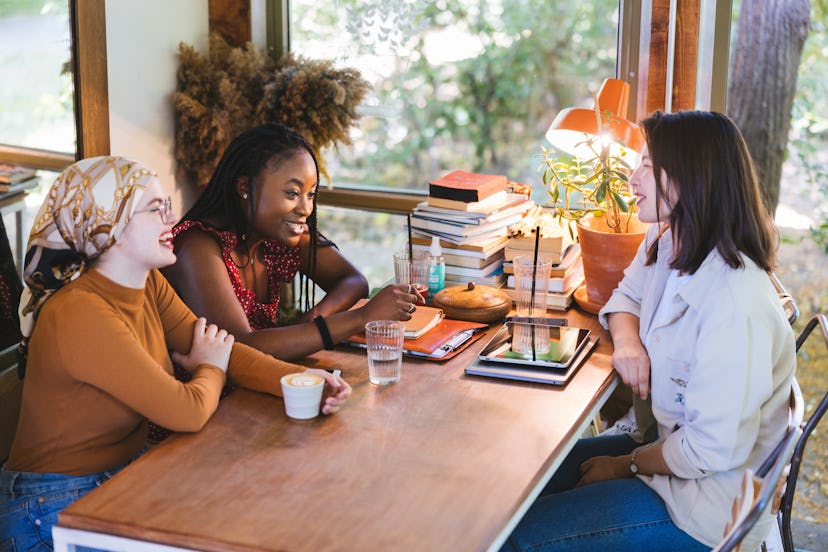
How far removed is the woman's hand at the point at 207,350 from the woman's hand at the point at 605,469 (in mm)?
797

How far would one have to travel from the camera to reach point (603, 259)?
97.2 inches

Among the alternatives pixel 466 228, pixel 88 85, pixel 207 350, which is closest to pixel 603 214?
pixel 466 228

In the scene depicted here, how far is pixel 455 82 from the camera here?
338 centimetres

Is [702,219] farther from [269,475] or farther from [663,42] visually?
[663,42]

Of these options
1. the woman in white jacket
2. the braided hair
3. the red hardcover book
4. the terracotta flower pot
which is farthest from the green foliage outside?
the braided hair

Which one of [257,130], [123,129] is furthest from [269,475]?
[123,129]

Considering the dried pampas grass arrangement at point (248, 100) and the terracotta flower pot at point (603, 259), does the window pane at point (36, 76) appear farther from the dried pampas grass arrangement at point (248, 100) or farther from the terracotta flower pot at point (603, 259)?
the terracotta flower pot at point (603, 259)

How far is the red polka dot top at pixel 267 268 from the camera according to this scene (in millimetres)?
2312

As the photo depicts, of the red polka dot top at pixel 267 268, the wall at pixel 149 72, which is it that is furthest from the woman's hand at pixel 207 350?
the wall at pixel 149 72

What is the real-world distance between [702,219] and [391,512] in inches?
35.0

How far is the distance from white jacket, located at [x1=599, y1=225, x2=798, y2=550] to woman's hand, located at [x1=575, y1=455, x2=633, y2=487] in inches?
3.7

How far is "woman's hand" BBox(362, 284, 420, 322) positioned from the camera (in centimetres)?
220

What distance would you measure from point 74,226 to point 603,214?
1434 millimetres

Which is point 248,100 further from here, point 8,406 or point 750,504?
point 750,504
